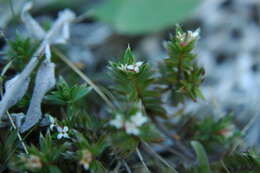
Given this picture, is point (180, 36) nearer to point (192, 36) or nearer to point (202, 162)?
point (192, 36)

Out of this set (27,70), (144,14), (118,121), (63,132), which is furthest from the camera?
(144,14)

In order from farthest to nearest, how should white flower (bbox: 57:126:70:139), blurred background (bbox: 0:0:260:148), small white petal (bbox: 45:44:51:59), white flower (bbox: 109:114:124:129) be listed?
blurred background (bbox: 0:0:260:148) < small white petal (bbox: 45:44:51:59) < white flower (bbox: 57:126:70:139) < white flower (bbox: 109:114:124:129)

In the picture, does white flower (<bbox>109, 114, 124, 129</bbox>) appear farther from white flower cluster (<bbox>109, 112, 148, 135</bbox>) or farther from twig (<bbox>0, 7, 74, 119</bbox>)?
twig (<bbox>0, 7, 74, 119</bbox>)

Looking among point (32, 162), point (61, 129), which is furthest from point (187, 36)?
point (32, 162)

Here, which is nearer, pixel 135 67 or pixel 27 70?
pixel 135 67

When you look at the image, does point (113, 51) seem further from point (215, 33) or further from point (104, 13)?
point (215, 33)

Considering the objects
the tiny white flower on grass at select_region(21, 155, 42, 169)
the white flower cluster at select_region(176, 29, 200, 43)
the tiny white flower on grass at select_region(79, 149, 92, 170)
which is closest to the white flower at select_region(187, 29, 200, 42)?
the white flower cluster at select_region(176, 29, 200, 43)

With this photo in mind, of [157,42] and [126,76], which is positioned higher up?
[126,76]

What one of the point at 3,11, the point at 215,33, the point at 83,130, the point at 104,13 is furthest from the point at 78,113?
the point at 215,33
